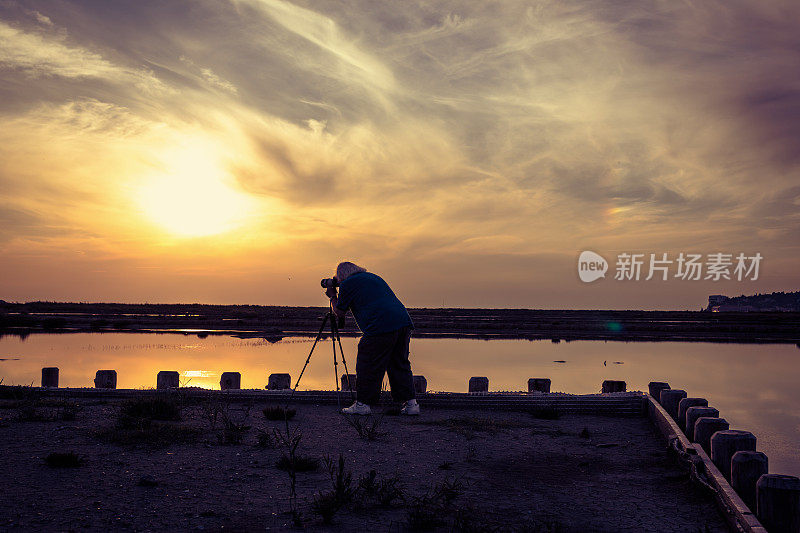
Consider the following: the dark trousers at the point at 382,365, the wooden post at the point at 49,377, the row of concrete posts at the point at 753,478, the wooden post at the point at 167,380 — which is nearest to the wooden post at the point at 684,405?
the row of concrete posts at the point at 753,478

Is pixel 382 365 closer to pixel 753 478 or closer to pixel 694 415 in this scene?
pixel 694 415

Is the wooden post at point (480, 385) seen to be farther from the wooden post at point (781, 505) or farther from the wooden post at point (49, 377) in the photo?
the wooden post at point (49, 377)

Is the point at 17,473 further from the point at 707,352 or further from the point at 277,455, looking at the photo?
the point at 707,352

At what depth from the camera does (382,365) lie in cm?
962

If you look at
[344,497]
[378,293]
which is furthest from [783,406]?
[344,497]

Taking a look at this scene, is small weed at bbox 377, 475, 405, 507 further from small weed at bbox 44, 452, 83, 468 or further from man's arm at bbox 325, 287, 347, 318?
man's arm at bbox 325, 287, 347, 318

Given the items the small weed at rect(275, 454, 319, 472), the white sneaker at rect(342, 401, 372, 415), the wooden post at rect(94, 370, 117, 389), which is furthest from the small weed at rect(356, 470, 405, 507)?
the wooden post at rect(94, 370, 117, 389)

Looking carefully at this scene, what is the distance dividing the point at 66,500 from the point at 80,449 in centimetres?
181

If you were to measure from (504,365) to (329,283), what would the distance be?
45.9ft

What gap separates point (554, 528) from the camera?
4.99 metres

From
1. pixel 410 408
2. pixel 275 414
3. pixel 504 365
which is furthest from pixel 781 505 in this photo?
pixel 504 365

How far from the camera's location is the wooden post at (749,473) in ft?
18.3

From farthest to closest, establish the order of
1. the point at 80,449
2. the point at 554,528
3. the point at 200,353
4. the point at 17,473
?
the point at 200,353 → the point at 80,449 → the point at 17,473 → the point at 554,528

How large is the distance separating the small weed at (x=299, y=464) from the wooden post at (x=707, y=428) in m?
4.44
